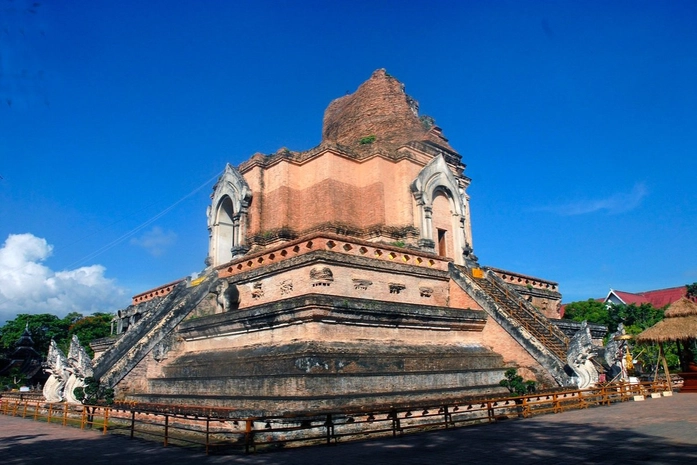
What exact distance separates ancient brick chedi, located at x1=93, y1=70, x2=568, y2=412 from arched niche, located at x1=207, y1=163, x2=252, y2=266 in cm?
7

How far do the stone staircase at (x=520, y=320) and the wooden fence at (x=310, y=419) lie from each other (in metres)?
1.12

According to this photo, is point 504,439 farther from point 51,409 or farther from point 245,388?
point 51,409

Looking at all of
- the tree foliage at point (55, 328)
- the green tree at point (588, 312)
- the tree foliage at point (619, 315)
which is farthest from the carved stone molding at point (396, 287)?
the tree foliage at point (55, 328)

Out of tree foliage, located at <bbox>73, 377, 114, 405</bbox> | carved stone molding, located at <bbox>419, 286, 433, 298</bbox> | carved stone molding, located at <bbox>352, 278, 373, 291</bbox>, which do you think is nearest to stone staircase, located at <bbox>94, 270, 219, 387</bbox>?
tree foliage, located at <bbox>73, 377, 114, 405</bbox>

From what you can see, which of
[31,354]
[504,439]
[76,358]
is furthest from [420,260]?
[31,354]

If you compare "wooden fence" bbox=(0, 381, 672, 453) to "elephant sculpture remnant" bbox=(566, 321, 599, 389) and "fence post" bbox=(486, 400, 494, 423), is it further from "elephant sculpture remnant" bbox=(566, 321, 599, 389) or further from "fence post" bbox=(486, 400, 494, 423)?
"elephant sculpture remnant" bbox=(566, 321, 599, 389)

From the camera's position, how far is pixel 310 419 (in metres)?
11.1

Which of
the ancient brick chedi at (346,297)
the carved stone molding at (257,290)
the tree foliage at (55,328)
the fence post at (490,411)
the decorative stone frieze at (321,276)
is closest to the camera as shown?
the fence post at (490,411)

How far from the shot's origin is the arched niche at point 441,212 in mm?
21375

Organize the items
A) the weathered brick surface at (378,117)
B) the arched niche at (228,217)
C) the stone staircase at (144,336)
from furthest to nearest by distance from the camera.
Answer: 1. the weathered brick surface at (378,117)
2. the arched niche at (228,217)
3. the stone staircase at (144,336)

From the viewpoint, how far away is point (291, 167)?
22188 mm

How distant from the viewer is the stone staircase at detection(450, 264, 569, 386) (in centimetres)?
1580

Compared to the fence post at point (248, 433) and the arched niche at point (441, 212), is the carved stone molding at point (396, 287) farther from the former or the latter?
the fence post at point (248, 433)

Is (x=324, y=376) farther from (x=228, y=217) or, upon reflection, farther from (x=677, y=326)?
(x=677, y=326)
